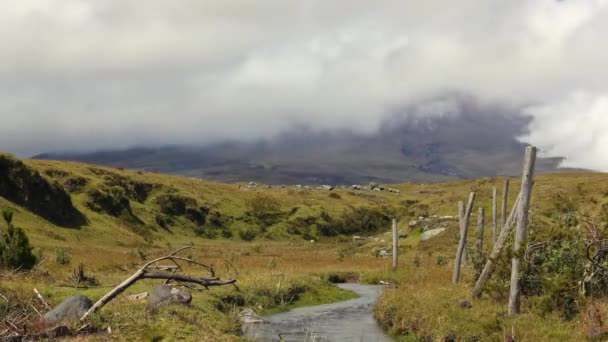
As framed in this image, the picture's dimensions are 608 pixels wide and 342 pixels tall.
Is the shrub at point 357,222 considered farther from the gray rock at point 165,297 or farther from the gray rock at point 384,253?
the gray rock at point 165,297

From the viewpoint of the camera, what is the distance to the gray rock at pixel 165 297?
971 inches

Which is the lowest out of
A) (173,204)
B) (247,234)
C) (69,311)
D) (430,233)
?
(247,234)

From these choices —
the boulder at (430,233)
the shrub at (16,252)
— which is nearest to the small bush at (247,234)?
the boulder at (430,233)

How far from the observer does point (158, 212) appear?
359ft

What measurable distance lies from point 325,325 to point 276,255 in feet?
149

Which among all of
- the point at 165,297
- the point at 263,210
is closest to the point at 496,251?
the point at 165,297

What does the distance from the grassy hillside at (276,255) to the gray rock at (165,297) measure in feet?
2.00

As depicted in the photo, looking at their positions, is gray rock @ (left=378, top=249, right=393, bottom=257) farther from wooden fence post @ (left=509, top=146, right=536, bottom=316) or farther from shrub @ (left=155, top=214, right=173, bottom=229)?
wooden fence post @ (left=509, top=146, right=536, bottom=316)

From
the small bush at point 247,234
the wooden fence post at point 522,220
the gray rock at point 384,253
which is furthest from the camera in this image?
the small bush at point 247,234

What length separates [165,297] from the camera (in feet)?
82.8

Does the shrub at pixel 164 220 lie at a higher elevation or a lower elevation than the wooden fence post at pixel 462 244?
lower

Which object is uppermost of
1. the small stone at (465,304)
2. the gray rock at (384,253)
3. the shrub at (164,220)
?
the small stone at (465,304)

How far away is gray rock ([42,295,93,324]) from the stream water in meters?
7.77

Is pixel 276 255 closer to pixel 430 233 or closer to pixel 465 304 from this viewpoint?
pixel 430 233
